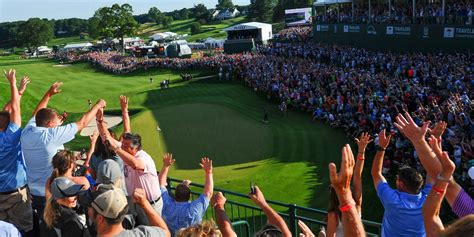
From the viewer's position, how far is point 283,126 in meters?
25.7

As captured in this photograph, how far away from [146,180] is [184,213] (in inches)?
32.8

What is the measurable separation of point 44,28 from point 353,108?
129 m

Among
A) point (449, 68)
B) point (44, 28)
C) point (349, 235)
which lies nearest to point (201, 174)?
point (449, 68)

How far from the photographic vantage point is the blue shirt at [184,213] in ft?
19.8

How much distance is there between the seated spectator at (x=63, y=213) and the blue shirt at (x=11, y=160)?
1.46 m

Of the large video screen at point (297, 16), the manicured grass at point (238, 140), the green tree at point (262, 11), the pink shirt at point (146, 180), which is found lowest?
the manicured grass at point (238, 140)

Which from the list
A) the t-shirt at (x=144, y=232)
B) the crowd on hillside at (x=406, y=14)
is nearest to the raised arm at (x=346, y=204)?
the t-shirt at (x=144, y=232)

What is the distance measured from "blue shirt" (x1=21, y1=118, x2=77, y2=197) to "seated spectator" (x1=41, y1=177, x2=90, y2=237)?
96 centimetres

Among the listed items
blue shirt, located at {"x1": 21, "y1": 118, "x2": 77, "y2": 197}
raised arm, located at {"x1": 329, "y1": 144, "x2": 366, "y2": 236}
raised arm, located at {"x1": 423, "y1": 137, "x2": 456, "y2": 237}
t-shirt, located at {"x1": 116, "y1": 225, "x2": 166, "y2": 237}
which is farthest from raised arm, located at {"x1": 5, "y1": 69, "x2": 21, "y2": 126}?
raised arm, located at {"x1": 423, "y1": 137, "x2": 456, "y2": 237}

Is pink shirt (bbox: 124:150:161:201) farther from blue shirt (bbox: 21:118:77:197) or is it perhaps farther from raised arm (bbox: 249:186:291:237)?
raised arm (bbox: 249:186:291:237)

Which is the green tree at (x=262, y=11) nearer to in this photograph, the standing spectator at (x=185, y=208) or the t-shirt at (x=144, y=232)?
the standing spectator at (x=185, y=208)

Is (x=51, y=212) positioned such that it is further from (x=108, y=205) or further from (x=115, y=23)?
(x=115, y=23)

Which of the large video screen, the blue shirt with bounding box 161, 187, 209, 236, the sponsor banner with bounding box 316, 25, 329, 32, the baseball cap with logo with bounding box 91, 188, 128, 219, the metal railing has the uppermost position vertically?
the large video screen

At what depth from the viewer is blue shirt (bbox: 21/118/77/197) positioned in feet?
20.8
